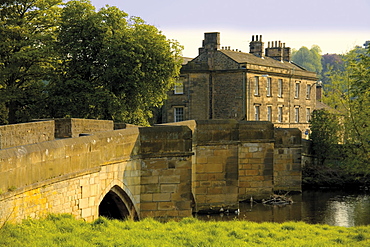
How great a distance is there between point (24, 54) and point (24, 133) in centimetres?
1832

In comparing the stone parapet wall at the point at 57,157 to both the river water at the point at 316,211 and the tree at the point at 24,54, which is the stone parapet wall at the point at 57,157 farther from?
the tree at the point at 24,54

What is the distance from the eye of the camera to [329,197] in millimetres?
34719

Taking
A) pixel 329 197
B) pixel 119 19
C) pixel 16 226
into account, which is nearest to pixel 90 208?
pixel 16 226

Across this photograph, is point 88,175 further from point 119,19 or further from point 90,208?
point 119,19

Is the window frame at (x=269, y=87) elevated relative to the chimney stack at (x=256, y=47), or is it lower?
lower

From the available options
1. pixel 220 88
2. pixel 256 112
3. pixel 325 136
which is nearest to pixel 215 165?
pixel 325 136

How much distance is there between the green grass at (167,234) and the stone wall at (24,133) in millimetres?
4347

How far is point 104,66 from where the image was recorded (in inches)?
1492

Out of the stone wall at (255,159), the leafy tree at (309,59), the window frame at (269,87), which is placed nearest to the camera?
the stone wall at (255,159)

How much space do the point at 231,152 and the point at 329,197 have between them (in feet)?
30.8

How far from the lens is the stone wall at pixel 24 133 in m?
17.4

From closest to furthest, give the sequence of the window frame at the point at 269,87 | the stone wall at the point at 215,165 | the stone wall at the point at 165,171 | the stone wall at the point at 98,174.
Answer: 1. the stone wall at the point at 98,174
2. the stone wall at the point at 165,171
3. the stone wall at the point at 215,165
4. the window frame at the point at 269,87

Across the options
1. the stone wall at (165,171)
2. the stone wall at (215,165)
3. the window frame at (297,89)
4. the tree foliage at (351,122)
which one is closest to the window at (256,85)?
the window frame at (297,89)

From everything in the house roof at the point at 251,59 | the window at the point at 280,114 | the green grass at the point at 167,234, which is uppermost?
the house roof at the point at 251,59
